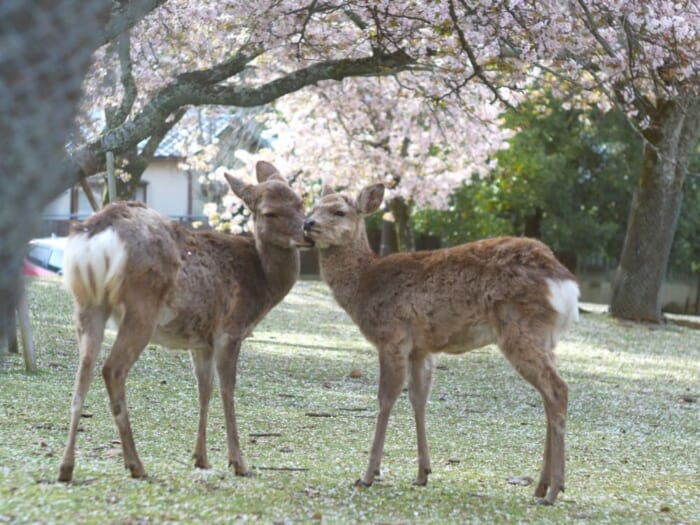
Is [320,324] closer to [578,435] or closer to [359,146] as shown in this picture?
[359,146]

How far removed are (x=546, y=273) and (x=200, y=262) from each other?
198 centimetres

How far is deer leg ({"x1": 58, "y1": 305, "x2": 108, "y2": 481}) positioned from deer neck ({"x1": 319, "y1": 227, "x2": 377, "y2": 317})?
173 centimetres

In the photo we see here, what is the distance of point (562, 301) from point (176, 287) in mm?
2113

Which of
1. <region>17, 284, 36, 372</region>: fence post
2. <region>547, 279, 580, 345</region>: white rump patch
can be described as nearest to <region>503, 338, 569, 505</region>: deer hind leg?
<region>547, 279, 580, 345</region>: white rump patch

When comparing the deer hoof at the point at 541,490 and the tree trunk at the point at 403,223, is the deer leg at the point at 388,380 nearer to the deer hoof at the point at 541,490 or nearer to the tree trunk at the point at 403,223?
the deer hoof at the point at 541,490

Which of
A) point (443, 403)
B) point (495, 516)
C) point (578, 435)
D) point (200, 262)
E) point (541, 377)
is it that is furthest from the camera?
point (443, 403)

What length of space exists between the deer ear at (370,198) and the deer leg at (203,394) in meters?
1.43

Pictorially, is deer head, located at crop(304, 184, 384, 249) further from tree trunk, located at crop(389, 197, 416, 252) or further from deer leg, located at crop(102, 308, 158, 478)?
tree trunk, located at crop(389, 197, 416, 252)

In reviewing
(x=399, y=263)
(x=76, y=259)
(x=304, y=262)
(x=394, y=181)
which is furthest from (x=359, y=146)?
(x=76, y=259)

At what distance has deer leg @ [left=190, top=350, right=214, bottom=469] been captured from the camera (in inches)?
233

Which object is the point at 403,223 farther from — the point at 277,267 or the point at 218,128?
the point at 277,267

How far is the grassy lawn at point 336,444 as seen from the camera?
16.3 ft

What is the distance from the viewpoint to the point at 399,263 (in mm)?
6414

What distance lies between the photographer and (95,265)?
5.17 m
